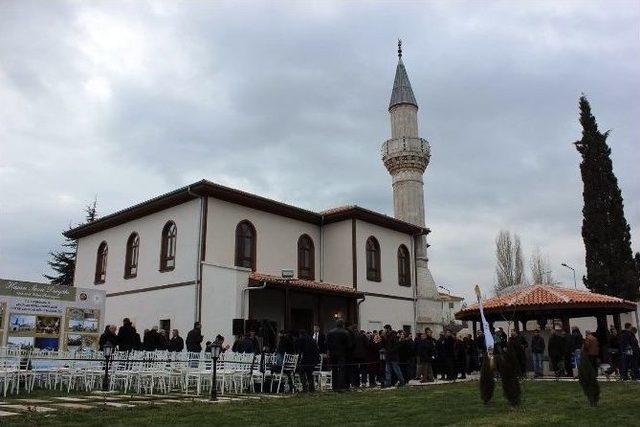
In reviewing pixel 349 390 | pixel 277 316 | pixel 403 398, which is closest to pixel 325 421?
pixel 403 398

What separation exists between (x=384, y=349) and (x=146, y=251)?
1008cm

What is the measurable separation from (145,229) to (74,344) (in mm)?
6605

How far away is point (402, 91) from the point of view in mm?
29391

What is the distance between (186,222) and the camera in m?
18.4

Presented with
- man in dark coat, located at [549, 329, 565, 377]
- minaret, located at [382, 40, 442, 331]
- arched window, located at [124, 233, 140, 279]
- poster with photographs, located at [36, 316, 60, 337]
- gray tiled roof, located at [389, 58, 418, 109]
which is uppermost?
gray tiled roof, located at [389, 58, 418, 109]

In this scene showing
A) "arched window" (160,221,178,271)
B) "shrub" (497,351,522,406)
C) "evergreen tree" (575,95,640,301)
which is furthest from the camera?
"evergreen tree" (575,95,640,301)

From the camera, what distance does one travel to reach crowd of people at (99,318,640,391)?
12.2 m

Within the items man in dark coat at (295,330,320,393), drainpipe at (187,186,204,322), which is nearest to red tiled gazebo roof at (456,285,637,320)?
man in dark coat at (295,330,320,393)

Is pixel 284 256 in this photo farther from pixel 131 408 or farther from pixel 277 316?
pixel 131 408

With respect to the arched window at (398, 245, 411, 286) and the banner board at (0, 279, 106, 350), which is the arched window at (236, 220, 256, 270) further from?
the arched window at (398, 245, 411, 286)

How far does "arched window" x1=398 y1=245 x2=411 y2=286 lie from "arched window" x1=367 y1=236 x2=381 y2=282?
167 centimetres

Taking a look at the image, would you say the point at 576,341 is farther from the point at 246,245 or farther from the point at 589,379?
the point at 246,245

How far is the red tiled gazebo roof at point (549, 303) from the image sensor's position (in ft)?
55.9

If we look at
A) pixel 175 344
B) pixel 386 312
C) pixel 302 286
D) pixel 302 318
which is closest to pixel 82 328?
A: pixel 175 344
